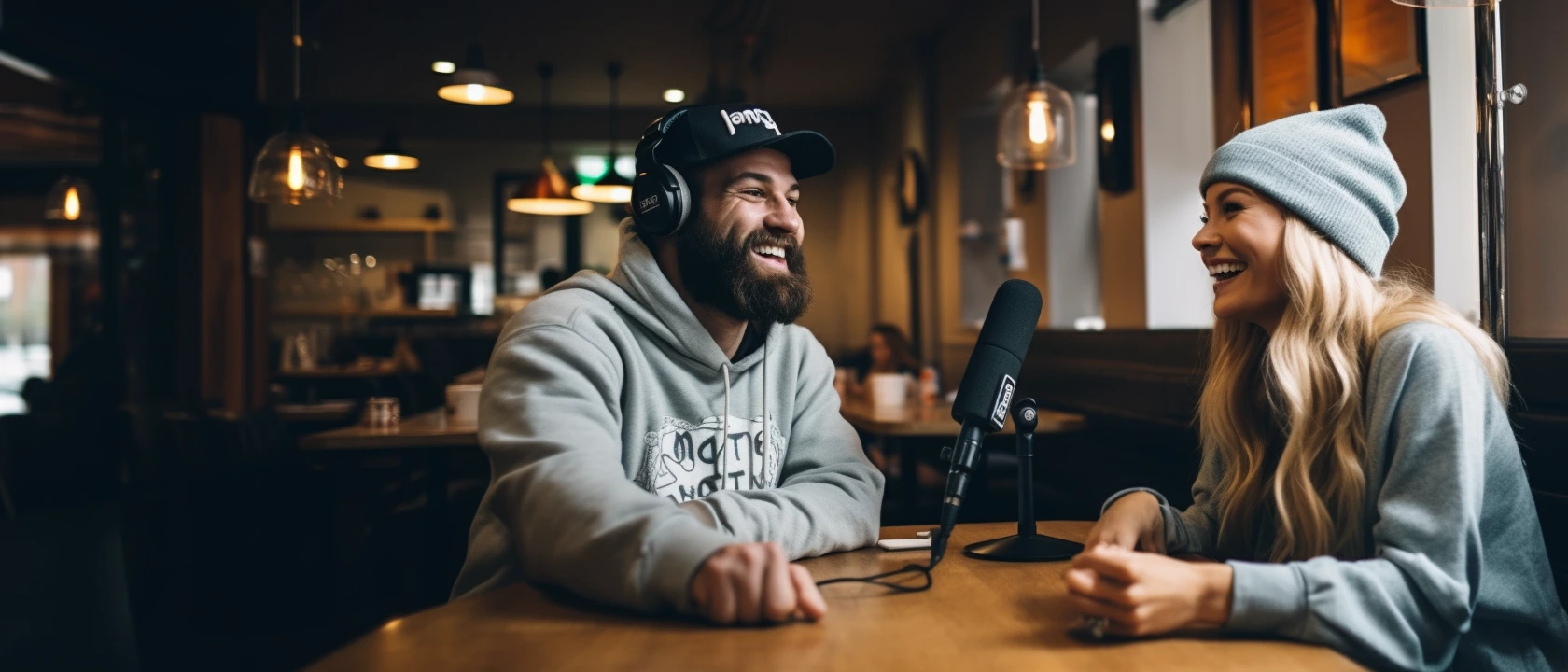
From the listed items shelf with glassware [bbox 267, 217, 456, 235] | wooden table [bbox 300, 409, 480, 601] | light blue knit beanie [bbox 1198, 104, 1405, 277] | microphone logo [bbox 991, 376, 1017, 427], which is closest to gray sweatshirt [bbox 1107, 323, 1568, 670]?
light blue knit beanie [bbox 1198, 104, 1405, 277]

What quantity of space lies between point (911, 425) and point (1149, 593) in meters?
2.33

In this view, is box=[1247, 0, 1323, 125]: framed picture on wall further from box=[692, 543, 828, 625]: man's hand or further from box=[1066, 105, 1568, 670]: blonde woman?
box=[692, 543, 828, 625]: man's hand

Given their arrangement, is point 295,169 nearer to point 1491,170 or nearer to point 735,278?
point 735,278

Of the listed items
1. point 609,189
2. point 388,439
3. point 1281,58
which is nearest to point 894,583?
point 1281,58

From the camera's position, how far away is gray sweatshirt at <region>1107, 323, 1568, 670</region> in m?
0.99

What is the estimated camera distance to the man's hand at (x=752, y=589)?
999 millimetres

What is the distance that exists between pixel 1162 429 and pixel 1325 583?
2.15 metres

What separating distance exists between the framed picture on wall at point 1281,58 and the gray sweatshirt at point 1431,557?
1.72 metres

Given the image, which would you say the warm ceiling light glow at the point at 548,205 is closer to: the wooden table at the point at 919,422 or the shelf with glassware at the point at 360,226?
the shelf with glassware at the point at 360,226

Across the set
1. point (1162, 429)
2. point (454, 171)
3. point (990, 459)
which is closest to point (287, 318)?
point (454, 171)

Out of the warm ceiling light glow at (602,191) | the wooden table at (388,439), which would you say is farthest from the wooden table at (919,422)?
the warm ceiling light glow at (602,191)

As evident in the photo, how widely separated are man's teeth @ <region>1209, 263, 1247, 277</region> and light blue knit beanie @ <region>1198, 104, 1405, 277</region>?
96 millimetres

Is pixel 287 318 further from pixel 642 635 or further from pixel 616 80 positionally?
pixel 642 635

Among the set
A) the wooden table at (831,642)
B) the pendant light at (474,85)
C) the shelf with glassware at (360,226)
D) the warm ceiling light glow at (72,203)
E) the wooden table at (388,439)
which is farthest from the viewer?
the shelf with glassware at (360,226)
